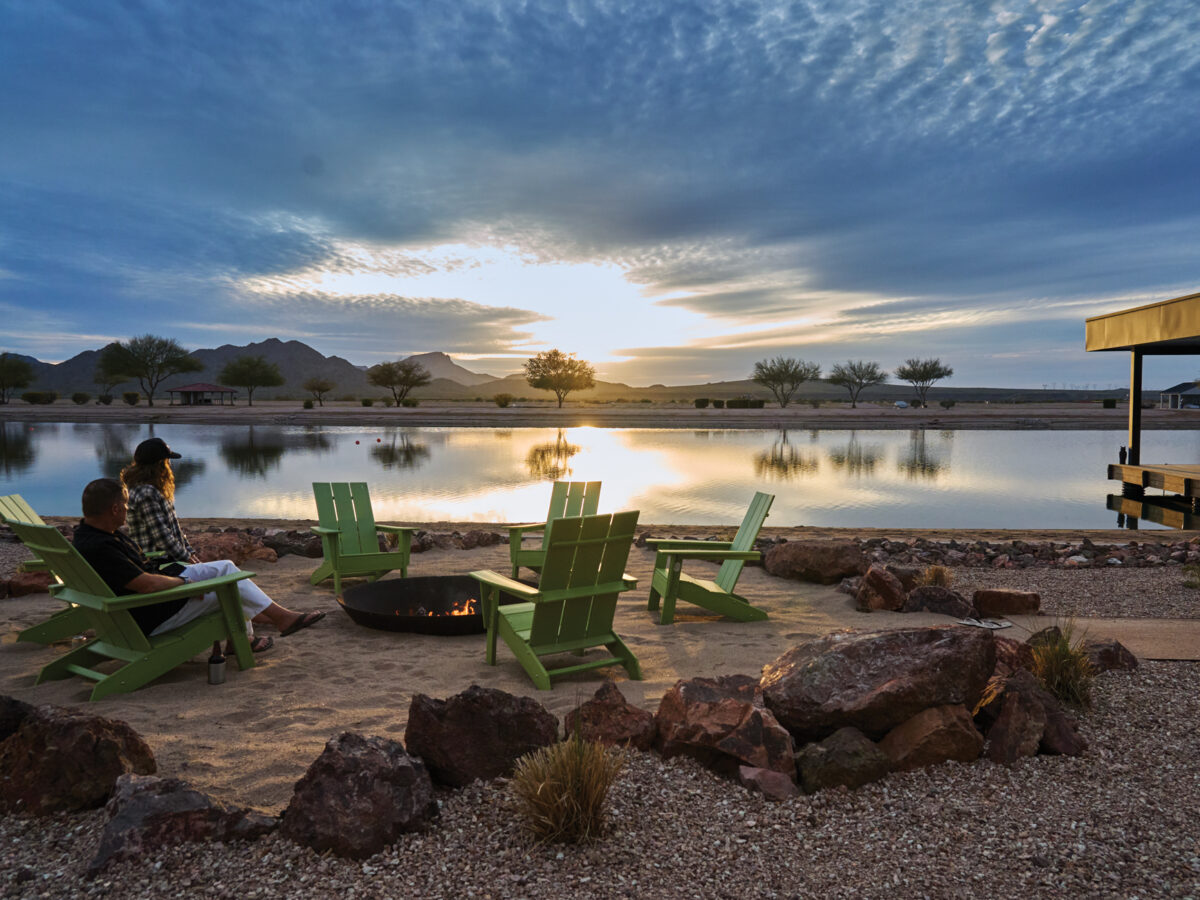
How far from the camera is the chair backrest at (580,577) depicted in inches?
164

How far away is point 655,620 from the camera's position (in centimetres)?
577

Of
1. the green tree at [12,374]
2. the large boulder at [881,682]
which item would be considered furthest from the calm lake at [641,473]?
the green tree at [12,374]

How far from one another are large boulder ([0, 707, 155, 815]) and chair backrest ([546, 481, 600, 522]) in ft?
13.3

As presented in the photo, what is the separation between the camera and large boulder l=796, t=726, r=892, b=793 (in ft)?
9.77

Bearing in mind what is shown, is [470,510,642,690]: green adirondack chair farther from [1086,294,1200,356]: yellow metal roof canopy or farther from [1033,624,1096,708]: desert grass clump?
[1086,294,1200,356]: yellow metal roof canopy

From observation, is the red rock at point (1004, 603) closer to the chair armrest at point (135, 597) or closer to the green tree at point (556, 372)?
the chair armrest at point (135, 597)

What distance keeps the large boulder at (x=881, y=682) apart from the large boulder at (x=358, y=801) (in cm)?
156

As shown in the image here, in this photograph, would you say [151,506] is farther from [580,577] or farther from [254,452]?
[254,452]

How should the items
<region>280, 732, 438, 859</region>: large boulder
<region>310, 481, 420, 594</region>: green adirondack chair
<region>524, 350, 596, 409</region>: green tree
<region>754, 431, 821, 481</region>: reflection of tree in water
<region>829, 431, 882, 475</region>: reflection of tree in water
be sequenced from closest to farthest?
1. <region>280, 732, 438, 859</region>: large boulder
2. <region>310, 481, 420, 594</region>: green adirondack chair
3. <region>754, 431, 821, 481</region>: reflection of tree in water
4. <region>829, 431, 882, 475</region>: reflection of tree in water
5. <region>524, 350, 596, 409</region>: green tree

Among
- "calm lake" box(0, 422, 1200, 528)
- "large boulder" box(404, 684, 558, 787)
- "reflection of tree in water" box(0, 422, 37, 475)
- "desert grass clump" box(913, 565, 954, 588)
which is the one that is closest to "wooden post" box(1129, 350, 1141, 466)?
"calm lake" box(0, 422, 1200, 528)

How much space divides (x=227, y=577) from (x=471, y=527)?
585 centimetres

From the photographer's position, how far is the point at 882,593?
19.4ft

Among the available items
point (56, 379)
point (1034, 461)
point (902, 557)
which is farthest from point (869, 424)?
point (56, 379)

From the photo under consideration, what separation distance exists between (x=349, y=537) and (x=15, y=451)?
23.3m
